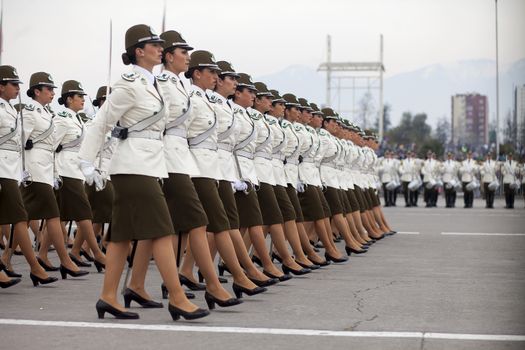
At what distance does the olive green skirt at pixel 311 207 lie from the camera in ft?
46.6

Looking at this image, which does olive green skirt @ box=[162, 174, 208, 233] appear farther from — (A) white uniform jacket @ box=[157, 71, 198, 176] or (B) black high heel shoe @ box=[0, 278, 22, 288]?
(B) black high heel shoe @ box=[0, 278, 22, 288]

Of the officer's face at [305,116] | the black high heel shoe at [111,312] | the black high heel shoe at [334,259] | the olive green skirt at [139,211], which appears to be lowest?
the black high heel shoe at [111,312]

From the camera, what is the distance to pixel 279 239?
12.2m

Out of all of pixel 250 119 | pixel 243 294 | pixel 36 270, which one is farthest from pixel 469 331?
pixel 36 270

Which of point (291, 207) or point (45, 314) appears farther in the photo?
point (291, 207)

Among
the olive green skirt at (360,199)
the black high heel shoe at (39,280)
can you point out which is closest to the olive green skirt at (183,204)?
the black high heel shoe at (39,280)

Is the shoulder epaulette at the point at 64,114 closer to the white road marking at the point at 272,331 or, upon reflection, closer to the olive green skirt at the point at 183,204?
the olive green skirt at the point at 183,204

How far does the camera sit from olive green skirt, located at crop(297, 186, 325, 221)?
1421cm

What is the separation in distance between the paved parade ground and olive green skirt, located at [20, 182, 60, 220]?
706 mm

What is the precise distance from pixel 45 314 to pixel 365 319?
2.48 metres

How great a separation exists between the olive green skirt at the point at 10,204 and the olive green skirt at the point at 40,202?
34.8 inches

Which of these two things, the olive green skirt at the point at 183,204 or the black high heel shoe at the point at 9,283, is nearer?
the olive green skirt at the point at 183,204

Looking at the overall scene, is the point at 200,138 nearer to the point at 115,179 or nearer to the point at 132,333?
the point at 115,179

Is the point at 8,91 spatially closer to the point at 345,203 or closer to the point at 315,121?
the point at 315,121
